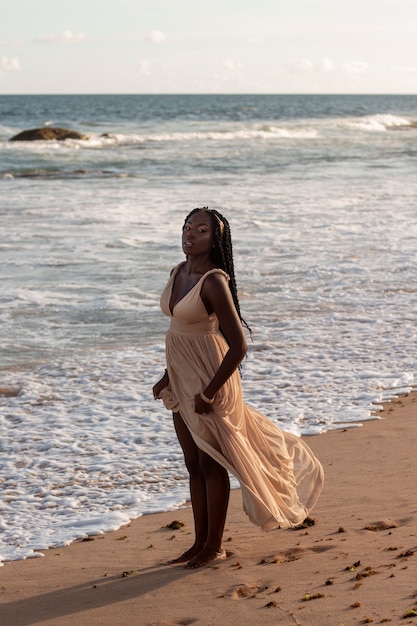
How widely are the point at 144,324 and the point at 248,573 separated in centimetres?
588

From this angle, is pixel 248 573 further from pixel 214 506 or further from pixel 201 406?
pixel 201 406

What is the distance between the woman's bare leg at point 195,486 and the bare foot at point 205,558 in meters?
0.08

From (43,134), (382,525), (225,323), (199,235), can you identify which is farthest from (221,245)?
(43,134)

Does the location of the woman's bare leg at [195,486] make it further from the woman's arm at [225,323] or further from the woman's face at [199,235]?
the woman's face at [199,235]

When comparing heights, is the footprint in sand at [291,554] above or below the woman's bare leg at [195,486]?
below

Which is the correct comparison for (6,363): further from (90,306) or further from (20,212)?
(20,212)

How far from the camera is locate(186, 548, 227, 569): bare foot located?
421 cm

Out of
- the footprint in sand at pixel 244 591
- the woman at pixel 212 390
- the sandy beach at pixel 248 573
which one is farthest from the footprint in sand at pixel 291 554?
the footprint in sand at pixel 244 591

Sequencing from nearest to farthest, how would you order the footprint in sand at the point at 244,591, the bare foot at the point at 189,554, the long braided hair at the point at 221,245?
the footprint in sand at the point at 244,591 < the long braided hair at the point at 221,245 < the bare foot at the point at 189,554

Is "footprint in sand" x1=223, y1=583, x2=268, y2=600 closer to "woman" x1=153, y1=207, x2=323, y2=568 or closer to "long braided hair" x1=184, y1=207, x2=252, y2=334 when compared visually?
"woman" x1=153, y1=207, x2=323, y2=568

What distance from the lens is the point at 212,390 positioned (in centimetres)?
398

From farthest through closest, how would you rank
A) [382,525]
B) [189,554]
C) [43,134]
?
[43,134] → [382,525] → [189,554]

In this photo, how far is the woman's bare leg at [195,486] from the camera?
4.18 metres

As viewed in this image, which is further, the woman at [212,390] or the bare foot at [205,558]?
the bare foot at [205,558]
